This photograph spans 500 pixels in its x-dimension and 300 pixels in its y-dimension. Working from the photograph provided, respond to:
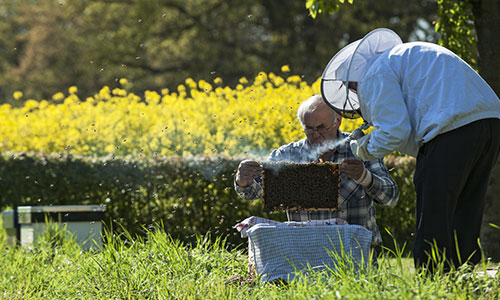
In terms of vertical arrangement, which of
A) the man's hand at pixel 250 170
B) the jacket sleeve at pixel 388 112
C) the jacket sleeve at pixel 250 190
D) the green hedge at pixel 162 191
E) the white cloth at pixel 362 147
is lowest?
the green hedge at pixel 162 191

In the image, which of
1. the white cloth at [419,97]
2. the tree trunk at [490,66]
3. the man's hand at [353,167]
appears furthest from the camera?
the tree trunk at [490,66]

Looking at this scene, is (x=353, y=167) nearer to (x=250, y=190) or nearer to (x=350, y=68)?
(x=350, y=68)

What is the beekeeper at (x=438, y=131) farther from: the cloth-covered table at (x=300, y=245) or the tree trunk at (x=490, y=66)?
the tree trunk at (x=490, y=66)

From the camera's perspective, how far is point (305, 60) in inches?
807

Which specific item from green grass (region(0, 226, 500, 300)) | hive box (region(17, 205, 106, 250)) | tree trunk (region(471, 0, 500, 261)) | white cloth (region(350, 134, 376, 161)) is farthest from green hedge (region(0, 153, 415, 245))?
white cloth (region(350, 134, 376, 161))

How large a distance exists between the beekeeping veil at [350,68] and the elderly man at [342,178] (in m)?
0.35

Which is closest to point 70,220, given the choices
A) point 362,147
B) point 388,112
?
point 362,147

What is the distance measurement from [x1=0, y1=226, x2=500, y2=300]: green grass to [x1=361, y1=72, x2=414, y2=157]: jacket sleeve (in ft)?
1.94

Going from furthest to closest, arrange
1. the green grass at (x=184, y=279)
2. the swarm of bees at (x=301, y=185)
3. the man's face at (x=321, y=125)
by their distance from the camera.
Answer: the man's face at (x=321, y=125) → the swarm of bees at (x=301, y=185) → the green grass at (x=184, y=279)

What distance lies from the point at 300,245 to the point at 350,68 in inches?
41.5

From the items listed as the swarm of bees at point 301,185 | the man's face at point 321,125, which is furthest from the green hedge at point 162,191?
the swarm of bees at point 301,185

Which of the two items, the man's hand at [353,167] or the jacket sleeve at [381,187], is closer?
the man's hand at [353,167]

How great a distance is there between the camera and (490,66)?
6051mm

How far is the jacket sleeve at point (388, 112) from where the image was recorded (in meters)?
3.54
